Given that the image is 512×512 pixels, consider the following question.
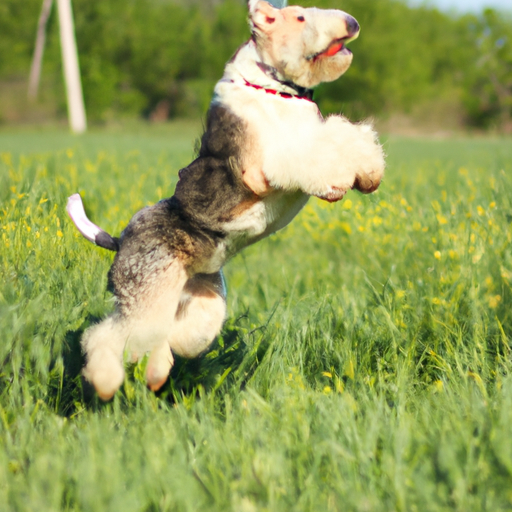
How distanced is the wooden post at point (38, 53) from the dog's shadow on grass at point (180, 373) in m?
37.6

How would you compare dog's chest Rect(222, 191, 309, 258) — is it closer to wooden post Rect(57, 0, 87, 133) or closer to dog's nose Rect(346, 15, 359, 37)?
dog's nose Rect(346, 15, 359, 37)

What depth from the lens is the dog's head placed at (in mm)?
2350

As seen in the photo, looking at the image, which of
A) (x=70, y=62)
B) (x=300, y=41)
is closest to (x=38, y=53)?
(x=70, y=62)

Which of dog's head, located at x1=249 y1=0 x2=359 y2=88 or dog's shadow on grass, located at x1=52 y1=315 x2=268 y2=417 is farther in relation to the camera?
dog's shadow on grass, located at x1=52 y1=315 x2=268 y2=417

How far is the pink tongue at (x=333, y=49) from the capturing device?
7.76 ft

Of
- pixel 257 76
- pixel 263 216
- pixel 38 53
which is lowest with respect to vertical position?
pixel 263 216

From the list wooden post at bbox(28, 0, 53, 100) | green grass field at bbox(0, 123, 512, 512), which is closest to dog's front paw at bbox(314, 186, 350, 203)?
Answer: green grass field at bbox(0, 123, 512, 512)

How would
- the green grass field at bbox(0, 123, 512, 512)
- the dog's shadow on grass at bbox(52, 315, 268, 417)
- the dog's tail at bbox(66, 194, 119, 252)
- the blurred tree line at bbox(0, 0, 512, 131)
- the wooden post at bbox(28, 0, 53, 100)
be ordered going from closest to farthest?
the green grass field at bbox(0, 123, 512, 512) → the dog's shadow on grass at bbox(52, 315, 268, 417) → the dog's tail at bbox(66, 194, 119, 252) → the wooden post at bbox(28, 0, 53, 100) → the blurred tree line at bbox(0, 0, 512, 131)

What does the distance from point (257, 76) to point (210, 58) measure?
44450mm

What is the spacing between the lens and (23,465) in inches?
85.6

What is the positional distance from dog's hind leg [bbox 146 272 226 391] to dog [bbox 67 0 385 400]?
6 cm

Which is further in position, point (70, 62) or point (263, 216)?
point (70, 62)

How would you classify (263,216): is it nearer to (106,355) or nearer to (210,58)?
(106,355)

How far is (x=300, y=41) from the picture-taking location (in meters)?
2.39
